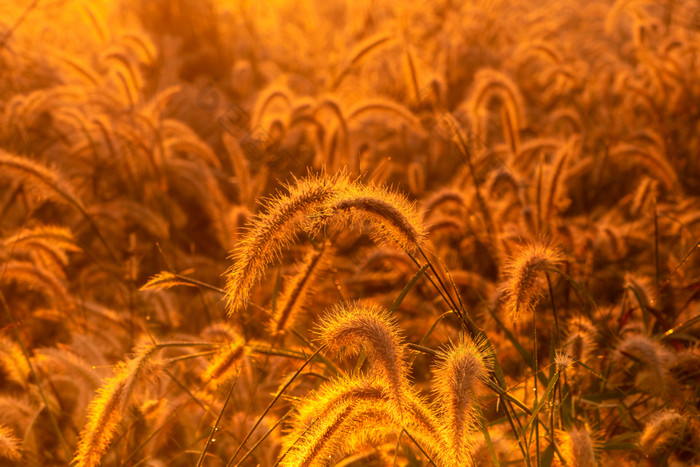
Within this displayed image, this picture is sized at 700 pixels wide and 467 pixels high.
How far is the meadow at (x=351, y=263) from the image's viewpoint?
1597 mm

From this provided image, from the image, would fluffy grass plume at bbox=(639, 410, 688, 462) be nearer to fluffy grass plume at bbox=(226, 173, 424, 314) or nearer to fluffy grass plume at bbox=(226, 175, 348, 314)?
fluffy grass plume at bbox=(226, 173, 424, 314)

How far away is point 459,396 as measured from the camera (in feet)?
4.37

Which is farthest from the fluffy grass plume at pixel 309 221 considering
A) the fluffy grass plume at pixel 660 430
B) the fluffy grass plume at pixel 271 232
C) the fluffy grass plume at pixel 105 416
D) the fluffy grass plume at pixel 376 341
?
the fluffy grass plume at pixel 660 430

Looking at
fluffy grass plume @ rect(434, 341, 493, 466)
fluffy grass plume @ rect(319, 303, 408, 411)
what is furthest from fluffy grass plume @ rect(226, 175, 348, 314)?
fluffy grass plume @ rect(434, 341, 493, 466)

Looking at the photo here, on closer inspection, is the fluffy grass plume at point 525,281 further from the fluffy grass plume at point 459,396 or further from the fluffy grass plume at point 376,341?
the fluffy grass plume at point 376,341

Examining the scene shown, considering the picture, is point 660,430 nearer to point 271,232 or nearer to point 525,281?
point 525,281

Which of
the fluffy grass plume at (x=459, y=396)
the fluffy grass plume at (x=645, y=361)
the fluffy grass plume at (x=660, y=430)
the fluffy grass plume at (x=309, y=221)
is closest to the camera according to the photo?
the fluffy grass plume at (x=459, y=396)

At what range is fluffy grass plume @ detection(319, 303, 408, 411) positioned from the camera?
1.35 metres

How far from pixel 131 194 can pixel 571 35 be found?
682cm

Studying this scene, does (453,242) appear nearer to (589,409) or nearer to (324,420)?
(589,409)

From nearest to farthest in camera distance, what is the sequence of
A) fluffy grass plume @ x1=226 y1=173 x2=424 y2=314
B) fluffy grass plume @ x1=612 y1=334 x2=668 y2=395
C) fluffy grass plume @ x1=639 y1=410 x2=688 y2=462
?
fluffy grass plume @ x1=226 y1=173 x2=424 y2=314 < fluffy grass plume @ x1=639 y1=410 x2=688 y2=462 < fluffy grass plume @ x1=612 y1=334 x2=668 y2=395

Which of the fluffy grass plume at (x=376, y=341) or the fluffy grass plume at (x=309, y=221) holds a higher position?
the fluffy grass plume at (x=309, y=221)

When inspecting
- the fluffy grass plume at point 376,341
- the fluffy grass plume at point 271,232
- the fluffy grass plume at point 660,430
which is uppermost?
the fluffy grass plume at point 271,232

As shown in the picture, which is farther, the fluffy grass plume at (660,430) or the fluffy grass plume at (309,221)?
the fluffy grass plume at (660,430)
